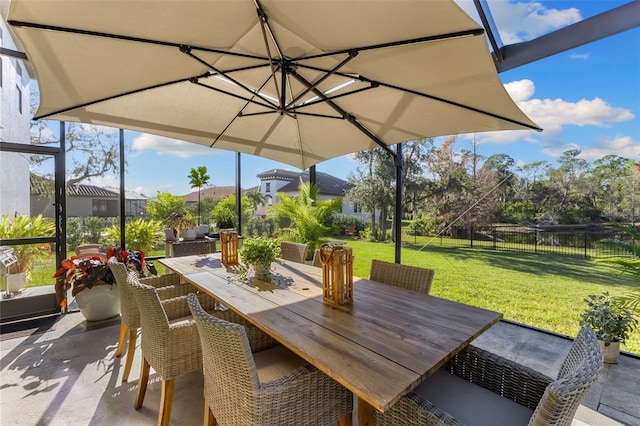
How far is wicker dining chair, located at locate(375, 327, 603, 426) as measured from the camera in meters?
0.97

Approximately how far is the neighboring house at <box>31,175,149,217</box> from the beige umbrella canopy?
5.78ft

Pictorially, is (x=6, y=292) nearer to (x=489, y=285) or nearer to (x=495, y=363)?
(x=495, y=363)

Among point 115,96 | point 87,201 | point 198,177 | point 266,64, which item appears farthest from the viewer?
point 198,177

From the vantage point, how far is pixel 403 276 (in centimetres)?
246

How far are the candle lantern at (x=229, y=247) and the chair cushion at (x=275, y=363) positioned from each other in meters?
1.33

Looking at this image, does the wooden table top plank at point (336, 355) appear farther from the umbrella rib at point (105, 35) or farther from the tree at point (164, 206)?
the tree at point (164, 206)

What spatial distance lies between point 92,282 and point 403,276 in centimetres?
345

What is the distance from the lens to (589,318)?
2707 millimetres

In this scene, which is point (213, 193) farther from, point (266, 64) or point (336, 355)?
point (336, 355)

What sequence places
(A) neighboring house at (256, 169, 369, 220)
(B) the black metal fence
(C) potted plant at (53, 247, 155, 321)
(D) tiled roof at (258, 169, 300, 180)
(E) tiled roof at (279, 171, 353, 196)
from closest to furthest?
(B) the black metal fence < (C) potted plant at (53, 247, 155, 321) < (A) neighboring house at (256, 169, 369, 220) < (E) tiled roof at (279, 171, 353, 196) < (D) tiled roof at (258, 169, 300, 180)

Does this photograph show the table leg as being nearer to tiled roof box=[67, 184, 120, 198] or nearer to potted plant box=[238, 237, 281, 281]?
potted plant box=[238, 237, 281, 281]

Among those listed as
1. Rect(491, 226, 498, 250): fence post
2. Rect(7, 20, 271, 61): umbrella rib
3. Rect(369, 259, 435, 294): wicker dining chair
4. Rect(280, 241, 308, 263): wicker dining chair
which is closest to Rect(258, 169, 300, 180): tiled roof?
Rect(280, 241, 308, 263): wicker dining chair

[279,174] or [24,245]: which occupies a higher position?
[279,174]

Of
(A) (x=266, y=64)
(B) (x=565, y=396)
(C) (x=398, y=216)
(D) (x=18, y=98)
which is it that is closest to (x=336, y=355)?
(B) (x=565, y=396)
